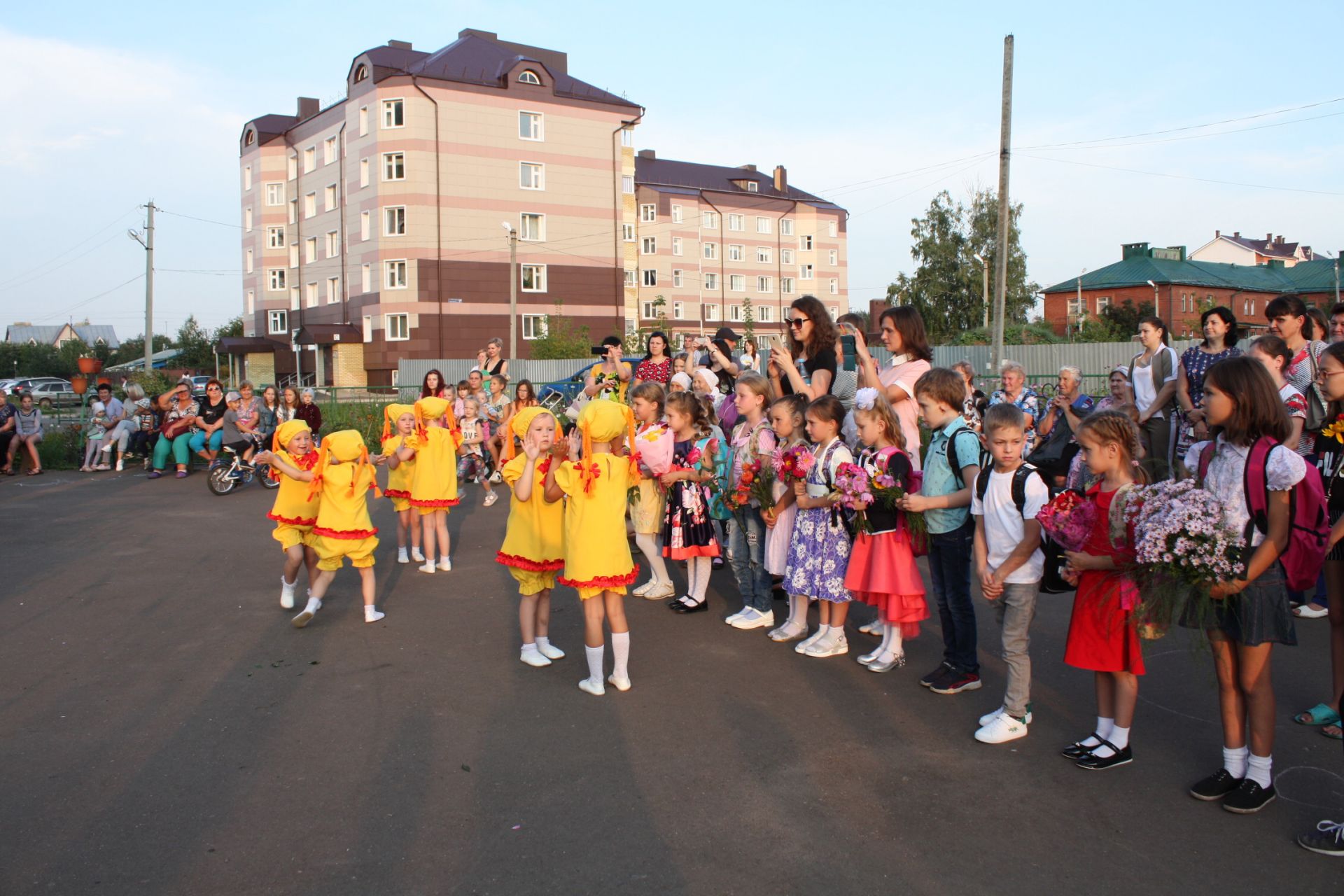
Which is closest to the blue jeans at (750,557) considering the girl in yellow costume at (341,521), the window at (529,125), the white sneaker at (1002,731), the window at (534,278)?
the white sneaker at (1002,731)

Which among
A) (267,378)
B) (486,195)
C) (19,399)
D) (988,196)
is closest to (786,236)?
(988,196)

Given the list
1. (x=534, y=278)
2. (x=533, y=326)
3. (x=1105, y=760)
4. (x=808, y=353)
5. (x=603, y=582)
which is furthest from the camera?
(x=533, y=326)

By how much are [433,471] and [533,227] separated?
1667 inches

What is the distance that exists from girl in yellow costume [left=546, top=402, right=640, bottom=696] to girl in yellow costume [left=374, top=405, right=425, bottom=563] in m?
3.50

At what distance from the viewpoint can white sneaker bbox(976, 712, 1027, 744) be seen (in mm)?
5145

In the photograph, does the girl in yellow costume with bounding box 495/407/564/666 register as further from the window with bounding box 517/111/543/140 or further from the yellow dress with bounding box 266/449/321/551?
the window with bounding box 517/111/543/140

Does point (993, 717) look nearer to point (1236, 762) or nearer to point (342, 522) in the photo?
point (1236, 762)

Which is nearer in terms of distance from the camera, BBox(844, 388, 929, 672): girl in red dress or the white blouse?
the white blouse

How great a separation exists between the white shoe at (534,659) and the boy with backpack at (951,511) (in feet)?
8.16

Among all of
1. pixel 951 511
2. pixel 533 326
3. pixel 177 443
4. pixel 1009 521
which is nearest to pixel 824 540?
pixel 951 511

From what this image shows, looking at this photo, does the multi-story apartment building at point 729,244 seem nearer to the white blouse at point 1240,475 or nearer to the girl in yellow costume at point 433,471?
the girl in yellow costume at point 433,471

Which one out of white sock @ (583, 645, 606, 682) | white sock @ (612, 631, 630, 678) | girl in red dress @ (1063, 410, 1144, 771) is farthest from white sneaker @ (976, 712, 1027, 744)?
white sock @ (583, 645, 606, 682)

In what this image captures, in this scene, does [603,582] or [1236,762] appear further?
[603,582]

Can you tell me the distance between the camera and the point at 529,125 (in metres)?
49.1
